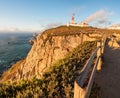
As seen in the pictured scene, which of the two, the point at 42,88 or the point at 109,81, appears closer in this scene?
the point at 42,88

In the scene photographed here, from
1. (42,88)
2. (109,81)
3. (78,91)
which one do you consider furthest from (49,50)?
(78,91)

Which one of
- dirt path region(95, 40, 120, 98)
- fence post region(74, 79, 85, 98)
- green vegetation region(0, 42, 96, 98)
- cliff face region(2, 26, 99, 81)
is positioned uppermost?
fence post region(74, 79, 85, 98)

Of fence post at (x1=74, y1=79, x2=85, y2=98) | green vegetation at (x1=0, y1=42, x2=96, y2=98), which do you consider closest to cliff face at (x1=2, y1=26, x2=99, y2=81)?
green vegetation at (x1=0, y1=42, x2=96, y2=98)

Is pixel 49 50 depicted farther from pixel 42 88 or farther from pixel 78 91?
pixel 78 91

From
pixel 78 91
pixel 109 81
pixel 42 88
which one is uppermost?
pixel 78 91

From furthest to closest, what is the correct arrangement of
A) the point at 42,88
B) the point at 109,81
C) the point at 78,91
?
the point at 109,81 → the point at 42,88 → the point at 78,91

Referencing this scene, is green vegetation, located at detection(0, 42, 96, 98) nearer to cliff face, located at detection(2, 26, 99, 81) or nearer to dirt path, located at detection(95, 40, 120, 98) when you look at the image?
dirt path, located at detection(95, 40, 120, 98)

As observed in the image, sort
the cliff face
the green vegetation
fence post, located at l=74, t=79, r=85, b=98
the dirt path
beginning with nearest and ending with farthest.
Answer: fence post, located at l=74, t=79, r=85, b=98 < the green vegetation < the dirt path < the cliff face

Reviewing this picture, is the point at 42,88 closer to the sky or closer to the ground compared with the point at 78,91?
closer to the ground

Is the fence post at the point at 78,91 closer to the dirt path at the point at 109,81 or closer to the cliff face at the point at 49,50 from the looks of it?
the dirt path at the point at 109,81

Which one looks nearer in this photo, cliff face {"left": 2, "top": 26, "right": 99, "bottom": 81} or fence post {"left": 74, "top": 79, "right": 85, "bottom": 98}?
fence post {"left": 74, "top": 79, "right": 85, "bottom": 98}

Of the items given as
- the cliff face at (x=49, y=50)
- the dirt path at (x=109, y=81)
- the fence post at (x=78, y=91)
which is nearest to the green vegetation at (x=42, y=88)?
the dirt path at (x=109, y=81)

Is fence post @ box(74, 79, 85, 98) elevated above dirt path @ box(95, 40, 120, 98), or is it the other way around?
fence post @ box(74, 79, 85, 98)

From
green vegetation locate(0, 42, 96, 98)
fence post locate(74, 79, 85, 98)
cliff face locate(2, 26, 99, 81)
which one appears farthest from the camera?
cliff face locate(2, 26, 99, 81)
